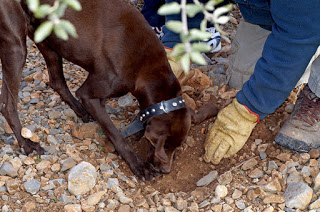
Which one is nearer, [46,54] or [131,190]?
[131,190]

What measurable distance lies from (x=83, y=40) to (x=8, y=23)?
512 millimetres

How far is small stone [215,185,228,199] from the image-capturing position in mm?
2750

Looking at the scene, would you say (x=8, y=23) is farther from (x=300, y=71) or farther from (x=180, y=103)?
(x=300, y=71)

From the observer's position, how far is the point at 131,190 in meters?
2.86

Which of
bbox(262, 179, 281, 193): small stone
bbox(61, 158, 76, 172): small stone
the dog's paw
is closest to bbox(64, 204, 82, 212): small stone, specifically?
bbox(61, 158, 76, 172): small stone

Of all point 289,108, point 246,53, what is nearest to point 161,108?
point 289,108

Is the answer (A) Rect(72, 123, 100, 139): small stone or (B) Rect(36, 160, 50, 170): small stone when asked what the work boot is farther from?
(B) Rect(36, 160, 50, 170): small stone

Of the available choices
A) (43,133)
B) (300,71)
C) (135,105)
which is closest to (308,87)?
(300,71)

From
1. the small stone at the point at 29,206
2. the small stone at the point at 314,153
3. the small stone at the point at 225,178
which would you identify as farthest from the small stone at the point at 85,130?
the small stone at the point at 314,153

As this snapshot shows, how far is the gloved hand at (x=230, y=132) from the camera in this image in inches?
123

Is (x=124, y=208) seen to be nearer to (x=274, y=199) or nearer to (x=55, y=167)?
(x=55, y=167)

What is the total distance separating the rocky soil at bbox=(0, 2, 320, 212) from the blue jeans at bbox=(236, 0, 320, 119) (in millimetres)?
458

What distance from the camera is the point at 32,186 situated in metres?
2.62

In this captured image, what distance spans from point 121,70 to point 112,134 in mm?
520
